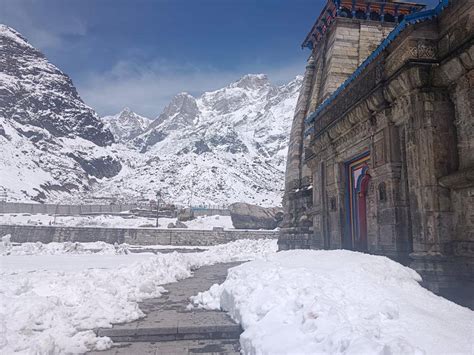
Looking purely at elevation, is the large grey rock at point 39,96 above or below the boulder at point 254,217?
above

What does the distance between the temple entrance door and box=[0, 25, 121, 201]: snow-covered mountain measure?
72237 millimetres

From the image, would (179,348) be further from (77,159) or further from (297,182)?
(77,159)

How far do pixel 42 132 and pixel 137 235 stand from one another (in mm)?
86001

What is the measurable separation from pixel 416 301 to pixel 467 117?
301 cm

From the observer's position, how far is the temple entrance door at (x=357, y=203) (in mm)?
9414

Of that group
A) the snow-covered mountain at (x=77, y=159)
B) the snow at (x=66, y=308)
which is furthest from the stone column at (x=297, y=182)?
the snow-covered mountain at (x=77, y=159)

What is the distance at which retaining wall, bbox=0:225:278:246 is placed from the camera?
32.9 m

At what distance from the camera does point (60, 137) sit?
369 ft

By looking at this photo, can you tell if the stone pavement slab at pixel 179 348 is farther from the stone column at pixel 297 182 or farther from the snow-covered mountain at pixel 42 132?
the snow-covered mountain at pixel 42 132

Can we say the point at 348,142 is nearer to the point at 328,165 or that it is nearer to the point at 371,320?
the point at 328,165

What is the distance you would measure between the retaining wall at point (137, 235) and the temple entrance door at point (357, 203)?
899 inches

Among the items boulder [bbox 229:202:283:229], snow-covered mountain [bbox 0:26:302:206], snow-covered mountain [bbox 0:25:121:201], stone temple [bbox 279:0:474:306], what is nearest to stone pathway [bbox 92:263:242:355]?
stone temple [bbox 279:0:474:306]

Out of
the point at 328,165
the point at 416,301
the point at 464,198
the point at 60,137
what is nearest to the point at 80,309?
the point at 416,301

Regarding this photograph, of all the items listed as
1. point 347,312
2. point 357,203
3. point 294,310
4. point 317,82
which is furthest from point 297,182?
point 347,312
